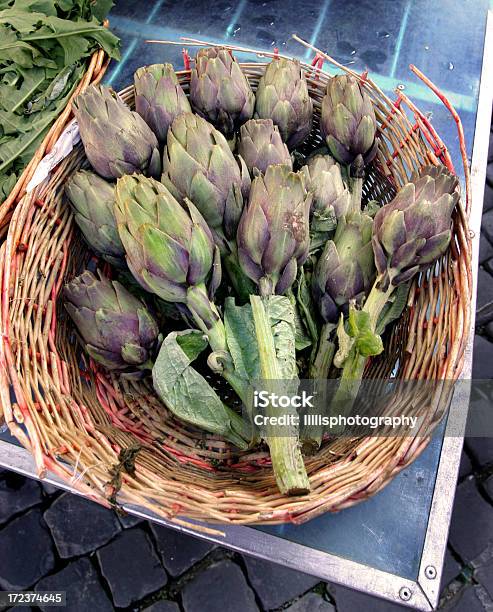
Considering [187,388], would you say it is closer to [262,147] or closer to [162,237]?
[162,237]

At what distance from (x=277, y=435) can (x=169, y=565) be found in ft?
2.32

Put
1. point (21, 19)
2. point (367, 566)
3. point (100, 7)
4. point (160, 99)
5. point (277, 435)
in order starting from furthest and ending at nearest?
point (100, 7)
point (21, 19)
point (160, 99)
point (367, 566)
point (277, 435)

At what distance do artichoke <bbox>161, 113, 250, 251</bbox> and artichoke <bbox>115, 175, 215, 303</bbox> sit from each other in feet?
0.14

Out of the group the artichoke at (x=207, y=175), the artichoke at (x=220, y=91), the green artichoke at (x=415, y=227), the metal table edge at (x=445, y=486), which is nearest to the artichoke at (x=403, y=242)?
the green artichoke at (x=415, y=227)

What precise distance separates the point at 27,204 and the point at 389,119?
62 centimetres

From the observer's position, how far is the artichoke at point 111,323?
843 millimetres

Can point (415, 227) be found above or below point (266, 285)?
above

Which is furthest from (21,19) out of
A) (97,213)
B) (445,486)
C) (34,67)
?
(445,486)

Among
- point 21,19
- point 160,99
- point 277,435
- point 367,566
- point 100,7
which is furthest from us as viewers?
point 100,7

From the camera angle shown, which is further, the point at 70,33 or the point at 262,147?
the point at 70,33

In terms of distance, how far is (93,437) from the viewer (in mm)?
795

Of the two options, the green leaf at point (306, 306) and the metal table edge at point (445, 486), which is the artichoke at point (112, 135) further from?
the metal table edge at point (445, 486)

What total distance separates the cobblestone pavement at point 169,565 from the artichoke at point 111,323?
0.63 meters

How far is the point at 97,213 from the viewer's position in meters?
0.88
